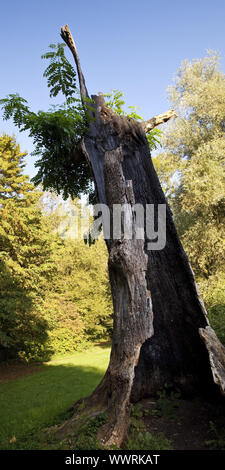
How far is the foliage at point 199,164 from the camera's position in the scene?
45.5 ft

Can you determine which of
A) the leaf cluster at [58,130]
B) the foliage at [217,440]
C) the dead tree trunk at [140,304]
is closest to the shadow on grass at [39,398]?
the dead tree trunk at [140,304]

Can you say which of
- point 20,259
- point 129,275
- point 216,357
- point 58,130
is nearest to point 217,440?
point 216,357

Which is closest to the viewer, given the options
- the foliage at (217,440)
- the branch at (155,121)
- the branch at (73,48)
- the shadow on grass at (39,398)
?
the foliage at (217,440)

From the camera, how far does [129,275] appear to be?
4094 millimetres

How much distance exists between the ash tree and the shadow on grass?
0.79m

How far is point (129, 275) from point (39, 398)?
20.0 feet

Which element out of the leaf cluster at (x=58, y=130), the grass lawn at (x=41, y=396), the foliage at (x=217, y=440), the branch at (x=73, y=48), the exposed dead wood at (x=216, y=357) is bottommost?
the grass lawn at (x=41, y=396)

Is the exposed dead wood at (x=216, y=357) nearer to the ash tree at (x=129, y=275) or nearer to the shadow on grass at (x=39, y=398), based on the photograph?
the ash tree at (x=129, y=275)

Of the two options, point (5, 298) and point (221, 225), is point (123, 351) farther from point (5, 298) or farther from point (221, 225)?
point (221, 225)

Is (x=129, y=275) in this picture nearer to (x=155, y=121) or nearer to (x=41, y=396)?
(x=155, y=121)

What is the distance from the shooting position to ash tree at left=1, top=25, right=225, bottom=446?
401 cm

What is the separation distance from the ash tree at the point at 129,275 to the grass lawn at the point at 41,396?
0.81 metres

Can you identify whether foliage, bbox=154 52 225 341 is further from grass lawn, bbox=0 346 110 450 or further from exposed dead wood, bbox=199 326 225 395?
exposed dead wood, bbox=199 326 225 395
